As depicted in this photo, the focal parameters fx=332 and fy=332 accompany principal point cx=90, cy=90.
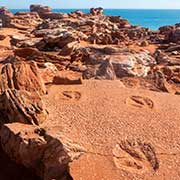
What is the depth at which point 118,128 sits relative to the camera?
732 centimetres

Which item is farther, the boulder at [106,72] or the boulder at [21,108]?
the boulder at [106,72]

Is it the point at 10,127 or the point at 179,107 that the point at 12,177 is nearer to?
the point at 10,127

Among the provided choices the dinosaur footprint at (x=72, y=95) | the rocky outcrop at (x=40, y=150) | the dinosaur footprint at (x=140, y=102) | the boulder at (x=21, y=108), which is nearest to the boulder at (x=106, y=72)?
the dinosaur footprint at (x=72, y=95)

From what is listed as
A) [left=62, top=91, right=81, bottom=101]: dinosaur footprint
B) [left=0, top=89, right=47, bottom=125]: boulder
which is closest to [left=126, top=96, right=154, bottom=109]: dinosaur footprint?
[left=62, top=91, right=81, bottom=101]: dinosaur footprint

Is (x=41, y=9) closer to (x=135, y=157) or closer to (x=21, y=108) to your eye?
(x=21, y=108)

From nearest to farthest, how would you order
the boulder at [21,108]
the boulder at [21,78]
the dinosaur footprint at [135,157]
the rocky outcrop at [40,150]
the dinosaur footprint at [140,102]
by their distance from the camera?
the rocky outcrop at [40,150] → the dinosaur footprint at [135,157] → the boulder at [21,108] → the boulder at [21,78] → the dinosaur footprint at [140,102]

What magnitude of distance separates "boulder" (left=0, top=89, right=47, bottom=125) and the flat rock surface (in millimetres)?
271

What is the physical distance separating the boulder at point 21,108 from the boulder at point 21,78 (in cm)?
86

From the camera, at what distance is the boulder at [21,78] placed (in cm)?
848

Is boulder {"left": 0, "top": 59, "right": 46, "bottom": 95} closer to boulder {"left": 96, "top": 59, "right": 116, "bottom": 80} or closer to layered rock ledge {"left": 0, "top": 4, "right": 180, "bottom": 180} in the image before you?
layered rock ledge {"left": 0, "top": 4, "right": 180, "bottom": 180}

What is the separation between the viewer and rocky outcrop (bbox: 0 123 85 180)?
6.14 metres

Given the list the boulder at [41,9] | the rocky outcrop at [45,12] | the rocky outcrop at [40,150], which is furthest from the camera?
the boulder at [41,9]

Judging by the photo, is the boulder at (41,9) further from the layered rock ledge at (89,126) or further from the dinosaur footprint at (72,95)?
the dinosaur footprint at (72,95)

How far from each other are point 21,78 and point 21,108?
5.50 feet
